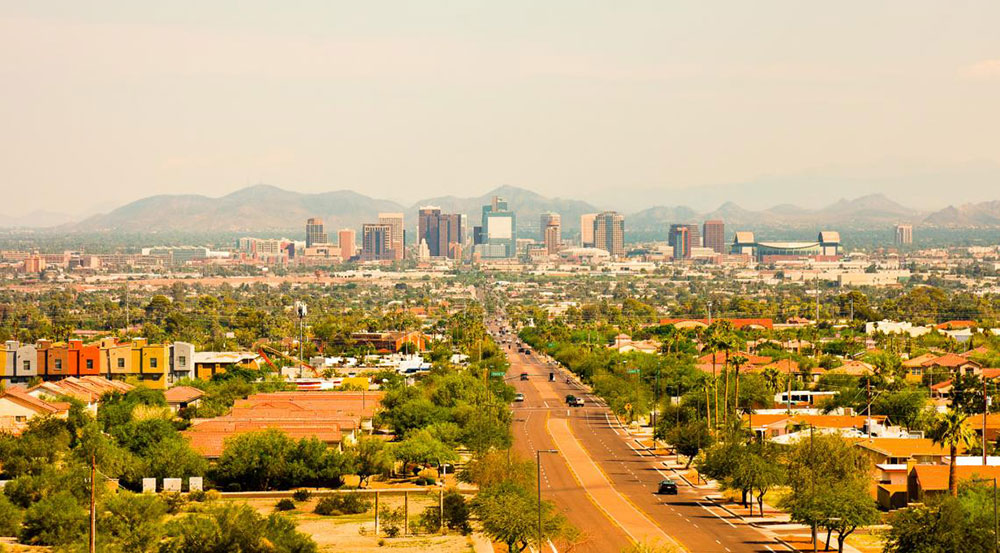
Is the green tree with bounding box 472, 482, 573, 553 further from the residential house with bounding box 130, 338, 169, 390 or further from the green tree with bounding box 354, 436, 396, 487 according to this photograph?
the residential house with bounding box 130, 338, 169, 390

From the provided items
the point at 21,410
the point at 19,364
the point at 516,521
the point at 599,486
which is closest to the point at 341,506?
the point at 516,521

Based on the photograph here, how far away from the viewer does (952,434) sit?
54.7m

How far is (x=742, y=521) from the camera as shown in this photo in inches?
2174

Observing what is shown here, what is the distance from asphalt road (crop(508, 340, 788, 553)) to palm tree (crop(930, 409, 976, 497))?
317 inches

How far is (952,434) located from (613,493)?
14941 millimetres

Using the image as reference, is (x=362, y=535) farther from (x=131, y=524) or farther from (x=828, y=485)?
(x=828, y=485)

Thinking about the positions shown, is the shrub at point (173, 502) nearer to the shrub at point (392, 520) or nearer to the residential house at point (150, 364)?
the shrub at point (392, 520)

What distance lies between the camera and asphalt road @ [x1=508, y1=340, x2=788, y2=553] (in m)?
50.7

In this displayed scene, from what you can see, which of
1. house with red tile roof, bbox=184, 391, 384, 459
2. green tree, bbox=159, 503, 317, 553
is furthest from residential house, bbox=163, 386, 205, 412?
green tree, bbox=159, 503, 317, 553

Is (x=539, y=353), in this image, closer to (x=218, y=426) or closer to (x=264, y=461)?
(x=218, y=426)

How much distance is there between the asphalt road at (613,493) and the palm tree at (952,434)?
8060 mm

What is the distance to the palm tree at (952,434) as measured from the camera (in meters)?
53.8

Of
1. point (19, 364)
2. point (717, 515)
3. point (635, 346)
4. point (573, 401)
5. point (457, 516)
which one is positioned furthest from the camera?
point (635, 346)

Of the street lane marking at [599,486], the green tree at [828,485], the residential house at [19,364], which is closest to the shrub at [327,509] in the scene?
the street lane marking at [599,486]
